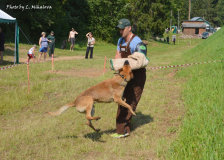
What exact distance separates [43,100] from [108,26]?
1243 inches

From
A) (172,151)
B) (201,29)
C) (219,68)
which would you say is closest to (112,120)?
(172,151)

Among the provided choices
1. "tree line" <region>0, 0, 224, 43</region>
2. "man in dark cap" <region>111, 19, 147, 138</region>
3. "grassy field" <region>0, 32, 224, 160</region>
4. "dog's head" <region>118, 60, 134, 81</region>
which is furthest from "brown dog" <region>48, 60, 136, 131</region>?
"tree line" <region>0, 0, 224, 43</region>

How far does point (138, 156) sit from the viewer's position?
14.3 ft

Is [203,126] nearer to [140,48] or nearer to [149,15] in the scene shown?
[140,48]

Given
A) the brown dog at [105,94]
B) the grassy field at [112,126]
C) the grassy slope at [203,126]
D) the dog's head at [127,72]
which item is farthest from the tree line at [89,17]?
the dog's head at [127,72]

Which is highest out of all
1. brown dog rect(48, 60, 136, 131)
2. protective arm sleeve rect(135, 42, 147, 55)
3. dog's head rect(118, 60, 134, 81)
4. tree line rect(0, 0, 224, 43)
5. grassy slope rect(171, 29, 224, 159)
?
tree line rect(0, 0, 224, 43)

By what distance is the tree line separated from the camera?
2786 centimetres

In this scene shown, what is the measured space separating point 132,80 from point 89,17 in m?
34.5

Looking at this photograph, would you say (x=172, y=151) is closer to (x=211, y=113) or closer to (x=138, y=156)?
(x=138, y=156)

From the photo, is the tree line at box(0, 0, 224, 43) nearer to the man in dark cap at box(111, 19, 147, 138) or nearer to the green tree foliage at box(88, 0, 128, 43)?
the green tree foliage at box(88, 0, 128, 43)

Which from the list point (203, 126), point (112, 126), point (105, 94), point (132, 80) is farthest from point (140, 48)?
point (112, 126)

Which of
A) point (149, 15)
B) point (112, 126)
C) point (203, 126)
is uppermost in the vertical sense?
point (149, 15)

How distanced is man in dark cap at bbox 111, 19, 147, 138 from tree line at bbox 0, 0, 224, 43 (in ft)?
78.7

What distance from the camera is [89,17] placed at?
38094mm
